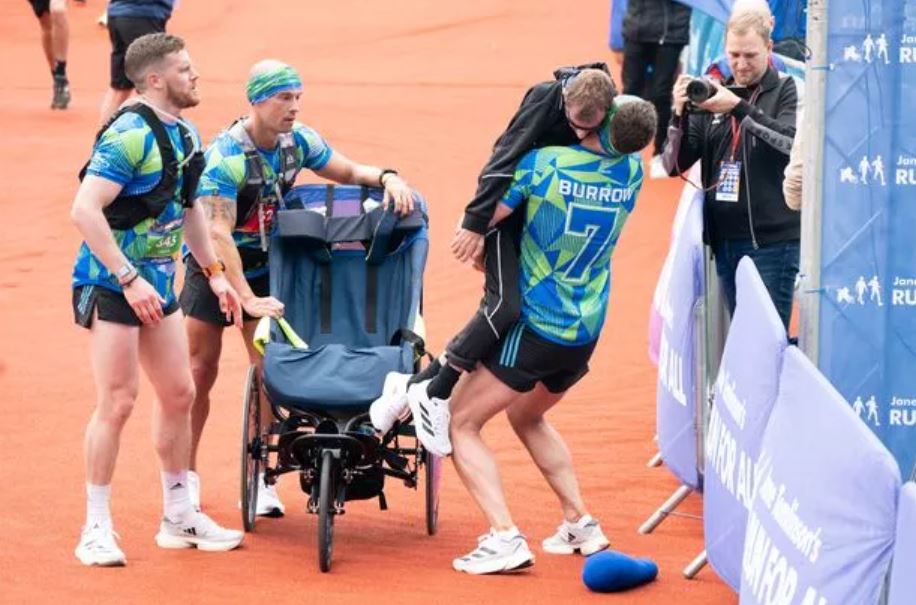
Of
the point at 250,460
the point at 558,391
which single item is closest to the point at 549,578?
the point at 558,391

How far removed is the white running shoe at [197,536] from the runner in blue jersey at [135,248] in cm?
30

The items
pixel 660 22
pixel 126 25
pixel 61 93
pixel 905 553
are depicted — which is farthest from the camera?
pixel 61 93

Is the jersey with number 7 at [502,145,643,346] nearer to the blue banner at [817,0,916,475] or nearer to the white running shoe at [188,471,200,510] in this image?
the blue banner at [817,0,916,475]

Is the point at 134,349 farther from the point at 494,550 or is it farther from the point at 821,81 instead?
the point at 821,81

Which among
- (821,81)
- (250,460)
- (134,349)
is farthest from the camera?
(250,460)

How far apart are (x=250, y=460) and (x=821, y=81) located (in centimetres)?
295

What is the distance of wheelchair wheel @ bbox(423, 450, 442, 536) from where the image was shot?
8250 millimetres

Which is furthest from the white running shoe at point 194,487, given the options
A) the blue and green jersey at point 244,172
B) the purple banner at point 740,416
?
the purple banner at point 740,416

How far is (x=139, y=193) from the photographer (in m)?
7.49

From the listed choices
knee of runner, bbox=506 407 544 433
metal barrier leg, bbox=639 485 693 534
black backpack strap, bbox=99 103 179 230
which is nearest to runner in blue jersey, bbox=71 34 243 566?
black backpack strap, bbox=99 103 179 230

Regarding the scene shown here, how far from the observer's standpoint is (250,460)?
828 centimetres

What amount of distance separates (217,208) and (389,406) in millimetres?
1196

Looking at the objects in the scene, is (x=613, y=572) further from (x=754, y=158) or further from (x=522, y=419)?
(x=754, y=158)

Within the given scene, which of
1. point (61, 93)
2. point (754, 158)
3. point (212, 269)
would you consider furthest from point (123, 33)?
point (754, 158)
